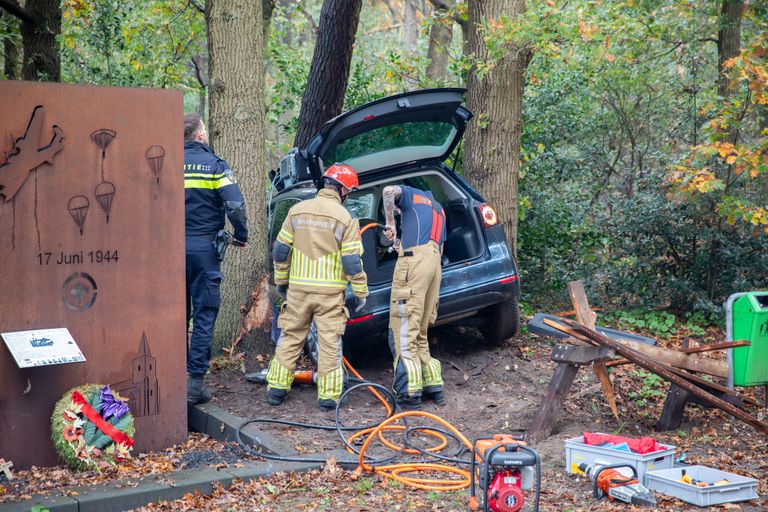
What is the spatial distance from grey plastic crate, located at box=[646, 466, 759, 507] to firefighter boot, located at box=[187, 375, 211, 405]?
3.33 meters

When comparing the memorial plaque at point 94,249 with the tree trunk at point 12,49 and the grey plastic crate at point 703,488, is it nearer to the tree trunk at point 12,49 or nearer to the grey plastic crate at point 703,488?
the grey plastic crate at point 703,488

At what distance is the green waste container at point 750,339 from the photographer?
5801 millimetres

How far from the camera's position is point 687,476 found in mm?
4680

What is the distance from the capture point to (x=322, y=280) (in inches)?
243

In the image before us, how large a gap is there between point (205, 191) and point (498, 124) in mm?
3567

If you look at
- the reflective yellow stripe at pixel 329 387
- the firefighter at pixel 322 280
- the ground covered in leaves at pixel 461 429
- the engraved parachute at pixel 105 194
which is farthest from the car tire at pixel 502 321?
the engraved parachute at pixel 105 194

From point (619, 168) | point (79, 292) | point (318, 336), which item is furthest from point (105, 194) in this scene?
point (619, 168)

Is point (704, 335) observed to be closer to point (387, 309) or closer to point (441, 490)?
point (387, 309)

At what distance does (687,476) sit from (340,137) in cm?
356

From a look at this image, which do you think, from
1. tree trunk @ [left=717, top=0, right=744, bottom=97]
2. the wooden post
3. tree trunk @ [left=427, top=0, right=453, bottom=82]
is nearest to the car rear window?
the wooden post

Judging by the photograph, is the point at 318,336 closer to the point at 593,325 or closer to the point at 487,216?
the point at 487,216

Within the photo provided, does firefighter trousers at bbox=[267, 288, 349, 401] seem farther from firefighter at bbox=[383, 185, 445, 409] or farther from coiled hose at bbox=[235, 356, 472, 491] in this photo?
firefighter at bbox=[383, 185, 445, 409]

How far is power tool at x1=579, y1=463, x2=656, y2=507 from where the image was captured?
4406 millimetres

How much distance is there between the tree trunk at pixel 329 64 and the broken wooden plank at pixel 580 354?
498 cm
